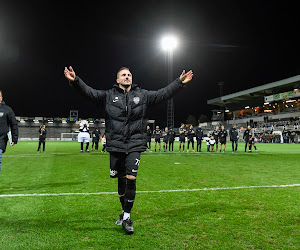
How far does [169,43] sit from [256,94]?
4215cm

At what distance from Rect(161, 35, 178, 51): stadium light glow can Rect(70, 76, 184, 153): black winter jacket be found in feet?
105

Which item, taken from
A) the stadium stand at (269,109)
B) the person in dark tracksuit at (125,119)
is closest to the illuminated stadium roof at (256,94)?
the stadium stand at (269,109)

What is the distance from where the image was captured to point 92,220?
389 centimetres

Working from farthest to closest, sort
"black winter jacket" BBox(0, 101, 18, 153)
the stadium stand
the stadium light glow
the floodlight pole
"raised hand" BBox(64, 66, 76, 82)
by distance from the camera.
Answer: the stadium stand → the stadium light glow → the floodlight pole → "black winter jacket" BBox(0, 101, 18, 153) → "raised hand" BBox(64, 66, 76, 82)

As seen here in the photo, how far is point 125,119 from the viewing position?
3.84m

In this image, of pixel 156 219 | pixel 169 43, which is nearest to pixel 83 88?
pixel 156 219

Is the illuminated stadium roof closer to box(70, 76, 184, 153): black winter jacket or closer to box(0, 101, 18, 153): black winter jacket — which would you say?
box(0, 101, 18, 153): black winter jacket

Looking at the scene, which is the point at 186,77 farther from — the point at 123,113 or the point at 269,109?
the point at 269,109

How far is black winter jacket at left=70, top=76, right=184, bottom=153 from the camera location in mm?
3814

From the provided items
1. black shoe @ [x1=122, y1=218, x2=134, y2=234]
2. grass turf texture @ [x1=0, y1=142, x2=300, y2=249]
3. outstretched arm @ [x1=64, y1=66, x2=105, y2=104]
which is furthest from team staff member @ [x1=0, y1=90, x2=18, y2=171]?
black shoe @ [x1=122, y1=218, x2=134, y2=234]

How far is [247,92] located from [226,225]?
6838 centimetres

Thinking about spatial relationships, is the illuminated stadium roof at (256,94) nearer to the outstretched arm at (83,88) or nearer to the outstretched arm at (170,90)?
the outstretched arm at (170,90)

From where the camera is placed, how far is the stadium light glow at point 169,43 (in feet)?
114

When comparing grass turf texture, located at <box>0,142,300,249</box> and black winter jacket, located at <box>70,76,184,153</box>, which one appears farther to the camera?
black winter jacket, located at <box>70,76,184,153</box>
